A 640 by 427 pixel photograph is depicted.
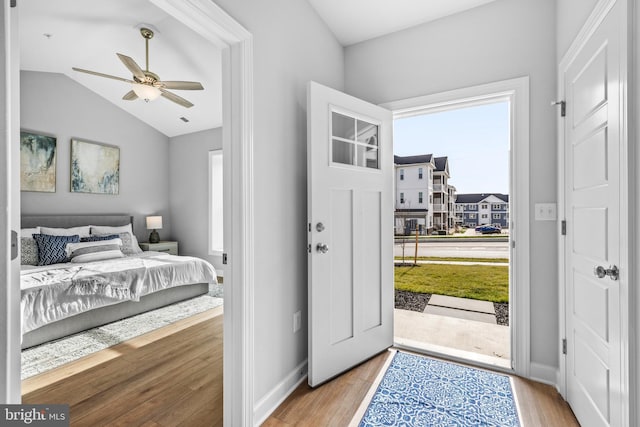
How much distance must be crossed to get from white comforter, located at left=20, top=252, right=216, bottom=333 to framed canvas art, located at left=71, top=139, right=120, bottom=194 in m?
1.50

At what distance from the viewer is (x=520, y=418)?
5.49 feet

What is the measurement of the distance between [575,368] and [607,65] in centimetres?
154

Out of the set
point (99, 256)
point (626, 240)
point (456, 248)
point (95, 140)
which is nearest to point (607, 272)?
point (626, 240)

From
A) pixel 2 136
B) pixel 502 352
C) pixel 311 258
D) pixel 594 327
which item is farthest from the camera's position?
pixel 502 352

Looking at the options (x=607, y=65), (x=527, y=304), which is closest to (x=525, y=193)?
(x=527, y=304)

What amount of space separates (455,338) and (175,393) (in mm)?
2250

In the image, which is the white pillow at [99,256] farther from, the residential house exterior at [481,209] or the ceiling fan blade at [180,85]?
the residential house exterior at [481,209]

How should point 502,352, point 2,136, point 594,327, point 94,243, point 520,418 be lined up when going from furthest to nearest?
point 94,243, point 502,352, point 520,418, point 594,327, point 2,136

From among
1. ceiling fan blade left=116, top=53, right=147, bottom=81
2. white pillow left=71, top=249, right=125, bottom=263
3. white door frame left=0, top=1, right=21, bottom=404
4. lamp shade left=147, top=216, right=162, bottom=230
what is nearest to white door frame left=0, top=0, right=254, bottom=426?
white door frame left=0, top=1, right=21, bottom=404

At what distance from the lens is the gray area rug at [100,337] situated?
7.59 ft

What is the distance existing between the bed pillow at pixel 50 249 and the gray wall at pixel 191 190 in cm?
186

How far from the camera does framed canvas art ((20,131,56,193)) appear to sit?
4000 millimetres

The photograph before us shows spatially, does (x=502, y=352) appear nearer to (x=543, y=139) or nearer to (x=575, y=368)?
(x=575, y=368)

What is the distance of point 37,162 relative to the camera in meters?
4.10
